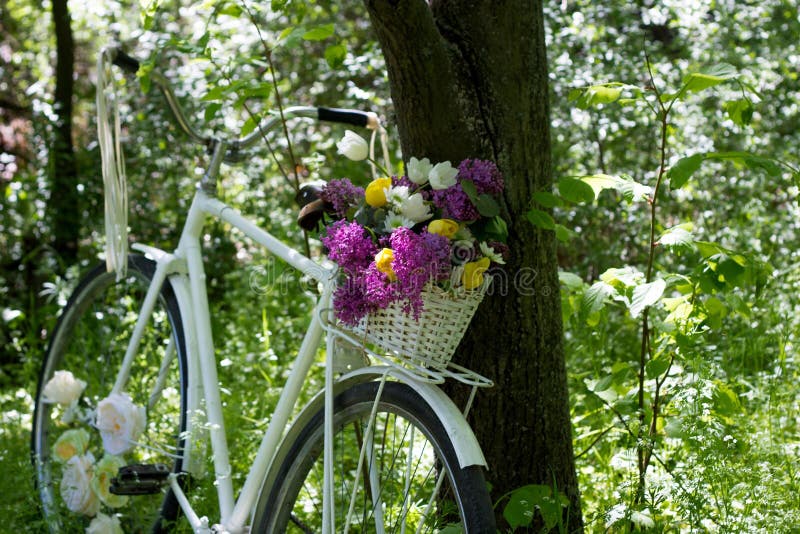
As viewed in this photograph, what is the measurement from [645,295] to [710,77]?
17.7 inches

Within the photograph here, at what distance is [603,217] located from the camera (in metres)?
3.72

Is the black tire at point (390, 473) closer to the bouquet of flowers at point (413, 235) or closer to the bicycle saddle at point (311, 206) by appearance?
the bouquet of flowers at point (413, 235)

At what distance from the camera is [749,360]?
9.84 ft

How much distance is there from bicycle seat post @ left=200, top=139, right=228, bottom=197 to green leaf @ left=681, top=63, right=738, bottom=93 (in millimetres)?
1116

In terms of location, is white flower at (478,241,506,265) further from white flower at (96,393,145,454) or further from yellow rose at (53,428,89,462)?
yellow rose at (53,428,89,462)

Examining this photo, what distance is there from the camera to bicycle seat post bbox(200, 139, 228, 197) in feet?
7.22

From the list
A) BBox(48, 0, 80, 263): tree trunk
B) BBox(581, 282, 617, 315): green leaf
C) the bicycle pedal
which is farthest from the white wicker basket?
BBox(48, 0, 80, 263): tree trunk

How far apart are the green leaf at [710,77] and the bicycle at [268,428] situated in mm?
722

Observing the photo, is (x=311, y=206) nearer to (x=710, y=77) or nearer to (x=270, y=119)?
(x=270, y=119)

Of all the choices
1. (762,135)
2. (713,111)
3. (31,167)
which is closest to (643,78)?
(713,111)

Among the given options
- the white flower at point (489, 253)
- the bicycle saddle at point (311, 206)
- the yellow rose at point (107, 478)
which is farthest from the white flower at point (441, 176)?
the yellow rose at point (107, 478)

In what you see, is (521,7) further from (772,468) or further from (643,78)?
(643,78)

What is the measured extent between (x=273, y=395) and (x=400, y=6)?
5.66ft

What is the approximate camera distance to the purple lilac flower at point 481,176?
61.9 inches
